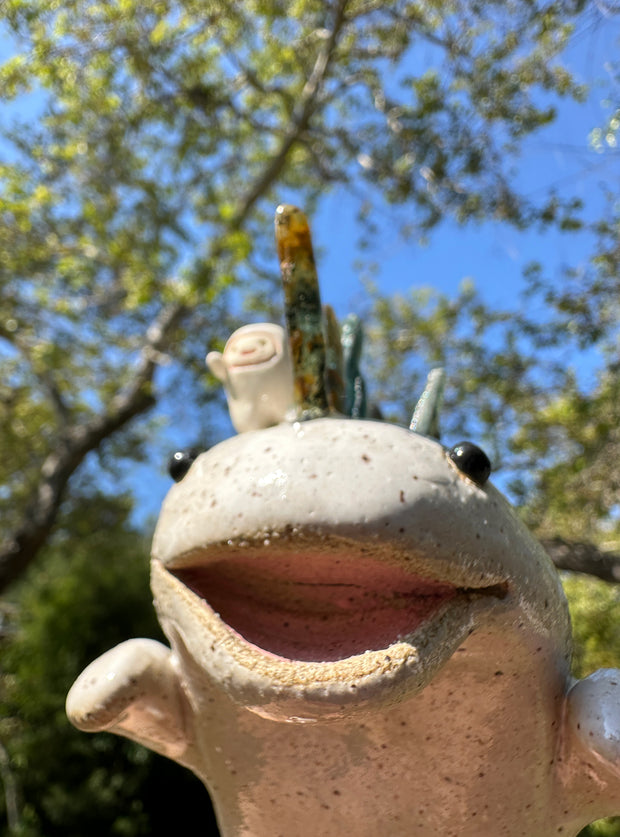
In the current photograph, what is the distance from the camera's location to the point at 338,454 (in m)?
1.13

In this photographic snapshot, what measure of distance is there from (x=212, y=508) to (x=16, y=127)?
5622 mm

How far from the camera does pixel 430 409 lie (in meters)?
1.64

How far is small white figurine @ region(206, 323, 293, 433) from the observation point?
5.20ft

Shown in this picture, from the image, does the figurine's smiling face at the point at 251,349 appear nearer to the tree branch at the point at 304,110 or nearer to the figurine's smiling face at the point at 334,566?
the figurine's smiling face at the point at 334,566

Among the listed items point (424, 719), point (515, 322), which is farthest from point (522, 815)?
point (515, 322)

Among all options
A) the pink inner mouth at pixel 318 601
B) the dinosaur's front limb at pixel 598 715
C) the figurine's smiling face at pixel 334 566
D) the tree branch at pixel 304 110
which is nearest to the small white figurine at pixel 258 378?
the figurine's smiling face at pixel 334 566

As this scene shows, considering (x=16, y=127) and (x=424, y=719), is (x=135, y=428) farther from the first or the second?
(x=424, y=719)

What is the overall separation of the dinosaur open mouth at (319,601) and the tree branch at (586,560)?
3329 mm

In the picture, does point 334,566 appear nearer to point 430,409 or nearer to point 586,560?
point 430,409

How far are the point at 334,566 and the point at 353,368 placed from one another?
0.87 m

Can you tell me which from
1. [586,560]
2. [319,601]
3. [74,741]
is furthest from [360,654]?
[74,741]

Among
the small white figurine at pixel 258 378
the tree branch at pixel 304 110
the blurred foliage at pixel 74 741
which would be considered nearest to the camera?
the small white figurine at pixel 258 378

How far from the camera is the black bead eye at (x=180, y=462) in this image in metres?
1.40

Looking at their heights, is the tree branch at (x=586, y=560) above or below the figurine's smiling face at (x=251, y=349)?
below
